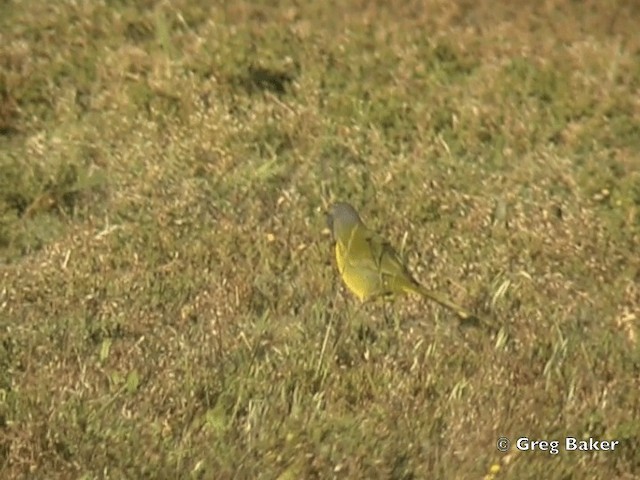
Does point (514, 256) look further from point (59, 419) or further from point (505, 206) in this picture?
point (59, 419)

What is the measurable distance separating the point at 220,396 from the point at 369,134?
2.73 meters

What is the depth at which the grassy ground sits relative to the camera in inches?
170

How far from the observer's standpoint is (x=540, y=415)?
4477 mm

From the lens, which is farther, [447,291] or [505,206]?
[505,206]

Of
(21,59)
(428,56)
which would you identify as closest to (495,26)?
(428,56)

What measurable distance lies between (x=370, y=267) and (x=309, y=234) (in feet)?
2.57
